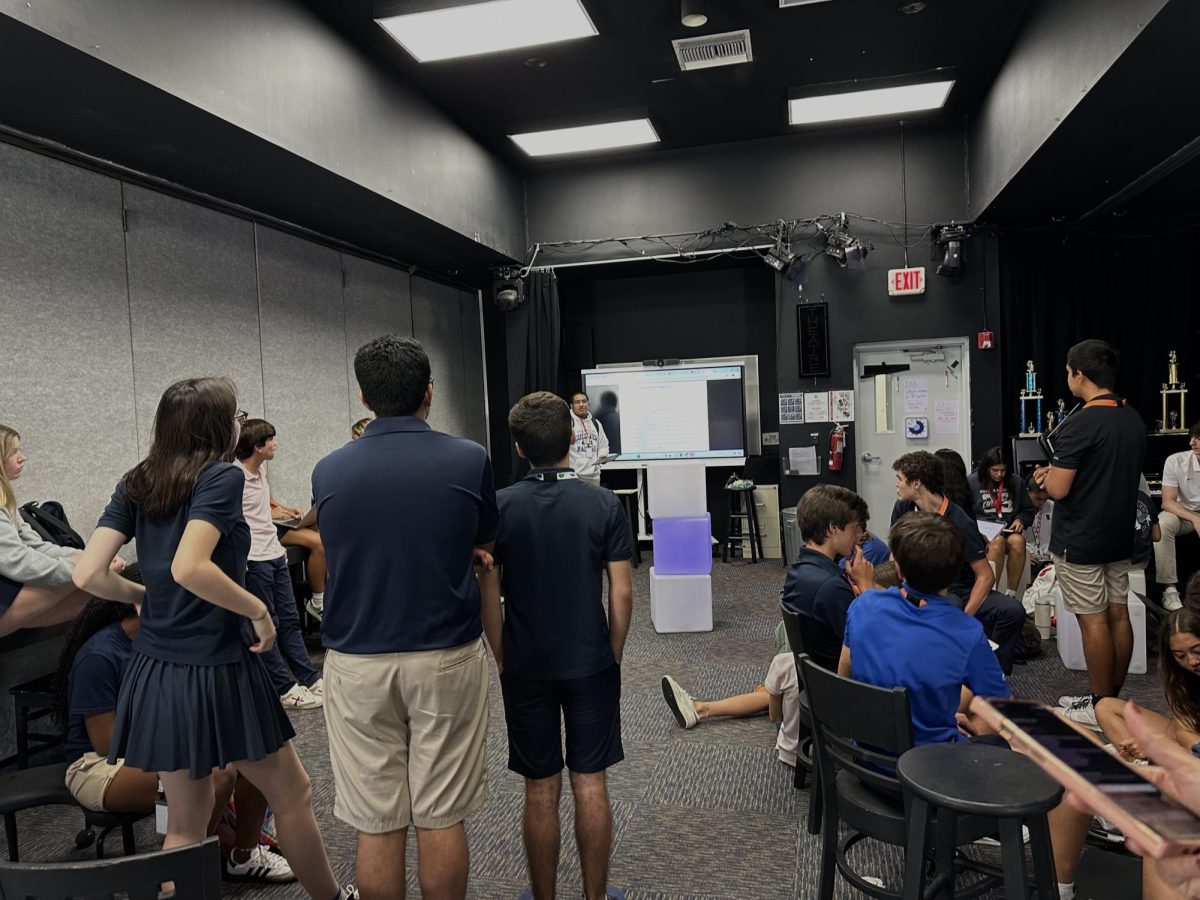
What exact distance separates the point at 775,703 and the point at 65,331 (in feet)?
10.9

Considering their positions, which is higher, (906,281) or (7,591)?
(906,281)

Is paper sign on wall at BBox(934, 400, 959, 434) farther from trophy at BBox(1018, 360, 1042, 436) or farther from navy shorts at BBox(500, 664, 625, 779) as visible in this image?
navy shorts at BBox(500, 664, 625, 779)

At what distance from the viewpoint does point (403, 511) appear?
161cm

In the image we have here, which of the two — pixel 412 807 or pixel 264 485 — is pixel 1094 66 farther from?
pixel 264 485

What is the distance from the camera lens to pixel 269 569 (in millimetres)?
3523

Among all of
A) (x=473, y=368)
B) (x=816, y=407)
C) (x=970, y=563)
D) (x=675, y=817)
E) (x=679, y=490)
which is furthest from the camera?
(x=473, y=368)

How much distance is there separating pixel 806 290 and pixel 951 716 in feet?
16.5

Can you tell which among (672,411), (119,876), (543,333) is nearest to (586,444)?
A: (672,411)

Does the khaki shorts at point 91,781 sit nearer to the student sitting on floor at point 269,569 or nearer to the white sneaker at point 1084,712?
the student sitting on floor at point 269,569

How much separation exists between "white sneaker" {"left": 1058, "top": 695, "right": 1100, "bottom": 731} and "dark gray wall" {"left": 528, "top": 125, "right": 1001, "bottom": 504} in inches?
129

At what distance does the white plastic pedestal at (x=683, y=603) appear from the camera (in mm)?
4691

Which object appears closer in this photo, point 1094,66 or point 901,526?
point 901,526

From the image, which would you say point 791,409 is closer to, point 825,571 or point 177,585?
point 825,571

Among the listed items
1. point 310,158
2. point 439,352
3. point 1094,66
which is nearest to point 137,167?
point 310,158
